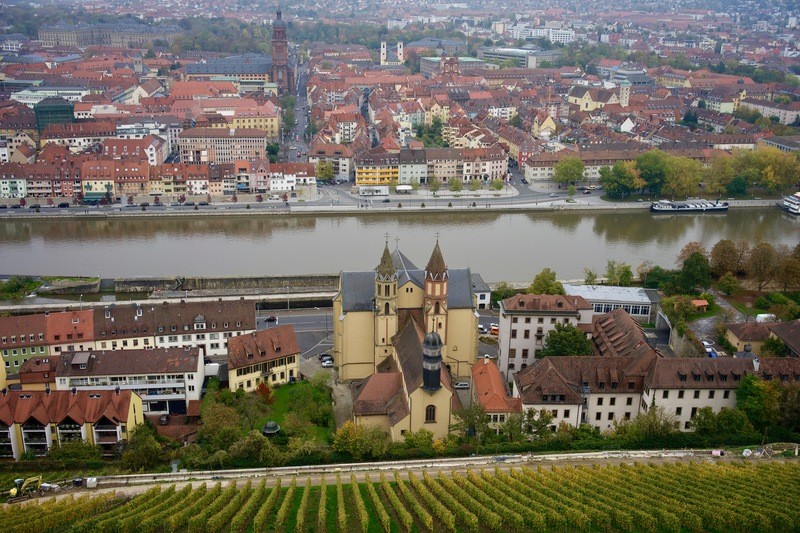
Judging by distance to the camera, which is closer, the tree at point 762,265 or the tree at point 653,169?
the tree at point 762,265

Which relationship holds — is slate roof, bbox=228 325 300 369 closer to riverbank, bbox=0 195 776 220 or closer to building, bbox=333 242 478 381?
building, bbox=333 242 478 381

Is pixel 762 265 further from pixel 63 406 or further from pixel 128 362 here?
pixel 63 406

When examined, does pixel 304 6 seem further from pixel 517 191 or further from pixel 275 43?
pixel 517 191

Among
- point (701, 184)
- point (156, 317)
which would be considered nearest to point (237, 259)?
point (156, 317)

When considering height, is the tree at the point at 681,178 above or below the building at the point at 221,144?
below

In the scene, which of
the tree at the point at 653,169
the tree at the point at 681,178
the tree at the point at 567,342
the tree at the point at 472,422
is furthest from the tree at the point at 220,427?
the tree at the point at 681,178

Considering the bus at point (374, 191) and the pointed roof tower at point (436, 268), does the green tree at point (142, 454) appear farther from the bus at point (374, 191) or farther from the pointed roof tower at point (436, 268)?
the bus at point (374, 191)

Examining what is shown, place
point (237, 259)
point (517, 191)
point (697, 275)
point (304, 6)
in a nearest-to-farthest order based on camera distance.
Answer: point (697, 275) < point (237, 259) < point (517, 191) < point (304, 6)
